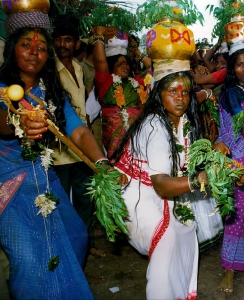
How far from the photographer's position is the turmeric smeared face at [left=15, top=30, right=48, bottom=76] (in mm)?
2770

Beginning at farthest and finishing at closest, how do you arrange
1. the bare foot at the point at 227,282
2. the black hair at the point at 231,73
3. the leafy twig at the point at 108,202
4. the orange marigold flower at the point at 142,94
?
the orange marigold flower at the point at 142,94 < the black hair at the point at 231,73 < the bare foot at the point at 227,282 < the leafy twig at the point at 108,202

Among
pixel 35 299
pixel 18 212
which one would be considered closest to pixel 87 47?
pixel 18 212

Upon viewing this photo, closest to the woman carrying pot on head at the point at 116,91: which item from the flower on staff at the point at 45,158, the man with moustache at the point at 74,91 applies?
the man with moustache at the point at 74,91

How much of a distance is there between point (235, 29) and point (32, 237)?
297 centimetres

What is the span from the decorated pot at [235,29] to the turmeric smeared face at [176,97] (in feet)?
4.25

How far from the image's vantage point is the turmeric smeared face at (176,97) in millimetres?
2988

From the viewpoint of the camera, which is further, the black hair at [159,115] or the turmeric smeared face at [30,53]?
the black hair at [159,115]

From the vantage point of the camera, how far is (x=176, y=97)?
2990 millimetres

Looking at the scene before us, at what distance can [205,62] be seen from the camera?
6.92 meters

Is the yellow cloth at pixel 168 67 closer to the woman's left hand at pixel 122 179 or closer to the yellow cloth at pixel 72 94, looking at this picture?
the woman's left hand at pixel 122 179

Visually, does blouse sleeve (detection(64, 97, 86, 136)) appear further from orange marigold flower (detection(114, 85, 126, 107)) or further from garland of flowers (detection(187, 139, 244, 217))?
orange marigold flower (detection(114, 85, 126, 107))

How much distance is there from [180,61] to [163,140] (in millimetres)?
755

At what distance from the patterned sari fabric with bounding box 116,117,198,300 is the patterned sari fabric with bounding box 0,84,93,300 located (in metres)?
0.51

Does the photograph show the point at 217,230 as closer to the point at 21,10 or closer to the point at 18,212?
the point at 18,212
